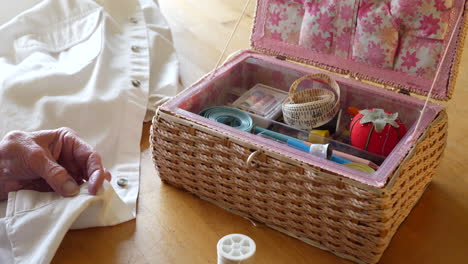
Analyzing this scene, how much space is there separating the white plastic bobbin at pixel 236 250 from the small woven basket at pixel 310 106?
32 centimetres

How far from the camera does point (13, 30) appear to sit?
3.98ft

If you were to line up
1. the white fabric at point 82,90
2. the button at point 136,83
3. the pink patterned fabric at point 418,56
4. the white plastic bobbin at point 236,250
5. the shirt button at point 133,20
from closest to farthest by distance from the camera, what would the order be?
the white plastic bobbin at point 236,250
the white fabric at point 82,90
the pink patterned fabric at point 418,56
the button at point 136,83
the shirt button at point 133,20

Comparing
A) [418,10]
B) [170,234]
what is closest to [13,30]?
[170,234]

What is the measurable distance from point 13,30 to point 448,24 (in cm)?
92

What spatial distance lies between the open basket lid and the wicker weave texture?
0.10 m

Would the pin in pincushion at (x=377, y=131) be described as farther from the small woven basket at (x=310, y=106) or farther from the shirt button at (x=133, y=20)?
the shirt button at (x=133, y=20)

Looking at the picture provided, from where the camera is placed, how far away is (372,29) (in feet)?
3.20

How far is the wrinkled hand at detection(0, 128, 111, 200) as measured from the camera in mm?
851

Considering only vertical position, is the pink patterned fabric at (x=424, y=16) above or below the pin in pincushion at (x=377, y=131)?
above

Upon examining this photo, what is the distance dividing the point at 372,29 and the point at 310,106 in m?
0.18

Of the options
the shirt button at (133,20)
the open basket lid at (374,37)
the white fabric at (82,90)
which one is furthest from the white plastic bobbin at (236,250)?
the shirt button at (133,20)

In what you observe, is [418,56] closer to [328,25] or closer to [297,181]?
[328,25]

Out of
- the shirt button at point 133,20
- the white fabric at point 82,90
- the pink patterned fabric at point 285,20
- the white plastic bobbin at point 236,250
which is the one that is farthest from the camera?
the shirt button at point 133,20

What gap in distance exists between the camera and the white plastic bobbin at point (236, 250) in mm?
700
